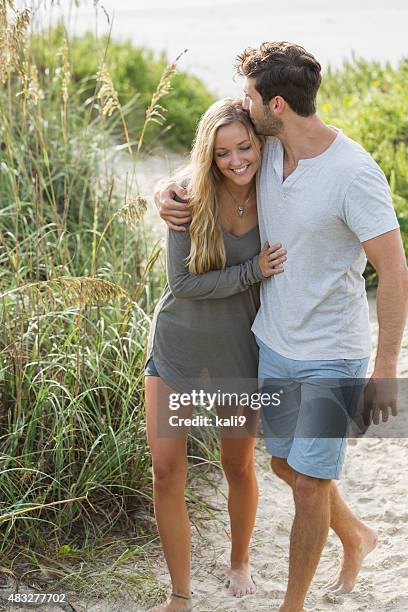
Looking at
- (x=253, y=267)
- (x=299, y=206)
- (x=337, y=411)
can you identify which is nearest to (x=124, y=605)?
(x=337, y=411)

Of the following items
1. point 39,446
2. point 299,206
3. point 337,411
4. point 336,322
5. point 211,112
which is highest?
point 211,112

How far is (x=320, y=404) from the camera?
2928 millimetres

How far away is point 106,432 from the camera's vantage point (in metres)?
3.77

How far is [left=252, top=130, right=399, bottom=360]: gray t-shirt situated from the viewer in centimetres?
280

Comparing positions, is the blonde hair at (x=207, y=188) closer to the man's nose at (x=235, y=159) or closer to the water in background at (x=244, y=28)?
the man's nose at (x=235, y=159)

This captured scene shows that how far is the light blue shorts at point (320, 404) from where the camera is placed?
9.52 feet

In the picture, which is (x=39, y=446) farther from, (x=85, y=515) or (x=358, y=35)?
(x=358, y=35)

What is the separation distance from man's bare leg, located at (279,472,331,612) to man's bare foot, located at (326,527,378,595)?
536 millimetres

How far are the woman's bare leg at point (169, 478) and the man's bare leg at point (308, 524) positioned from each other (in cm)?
42

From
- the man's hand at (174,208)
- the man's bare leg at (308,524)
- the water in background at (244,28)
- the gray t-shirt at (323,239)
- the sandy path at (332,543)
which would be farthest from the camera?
the water in background at (244,28)

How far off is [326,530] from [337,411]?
37 cm

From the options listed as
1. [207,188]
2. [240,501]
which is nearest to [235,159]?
[207,188]

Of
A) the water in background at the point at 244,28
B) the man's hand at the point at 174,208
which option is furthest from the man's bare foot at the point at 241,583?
the water in background at the point at 244,28

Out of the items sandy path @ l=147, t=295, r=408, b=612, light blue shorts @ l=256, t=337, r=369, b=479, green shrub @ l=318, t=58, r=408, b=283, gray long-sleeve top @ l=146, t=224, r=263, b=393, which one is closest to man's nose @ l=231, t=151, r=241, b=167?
gray long-sleeve top @ l=146, t=224, r=263, b=393
